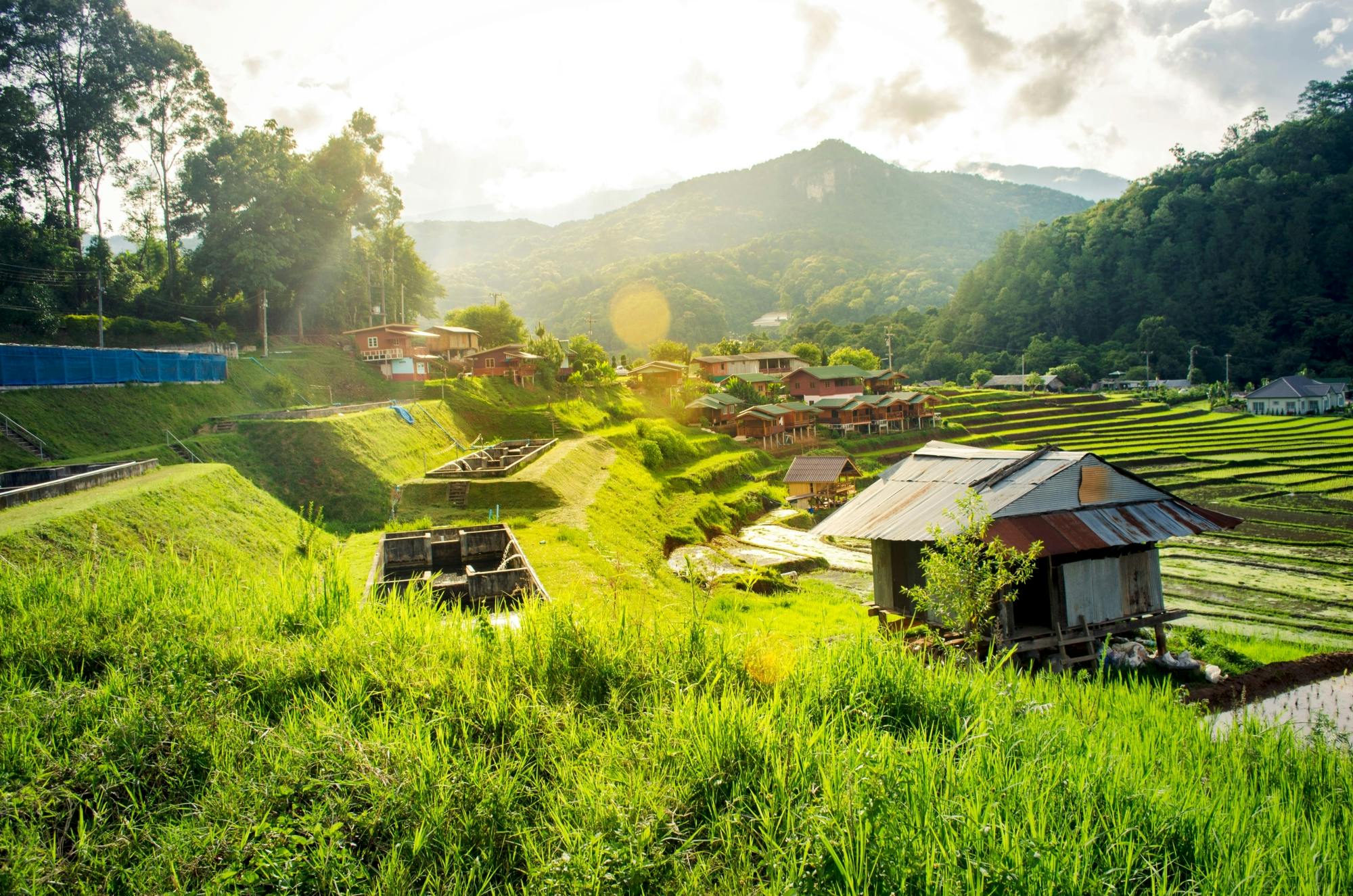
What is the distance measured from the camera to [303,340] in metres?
46.6

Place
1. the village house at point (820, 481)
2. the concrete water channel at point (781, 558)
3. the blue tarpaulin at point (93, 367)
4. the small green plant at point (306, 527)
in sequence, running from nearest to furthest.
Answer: the small green plant at point (306, 527) → the blue tarpaulin at point (93, 367) → the concrete water channel at point (781, 558) → the village house at point (820, 481)

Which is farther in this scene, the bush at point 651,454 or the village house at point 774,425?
the village house at point 774,425

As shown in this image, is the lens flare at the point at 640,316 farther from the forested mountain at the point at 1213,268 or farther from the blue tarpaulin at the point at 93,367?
the blue tarpaulin at the point at 93,367

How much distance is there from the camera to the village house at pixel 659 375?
6119cm

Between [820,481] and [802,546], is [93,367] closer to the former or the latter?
[802,546]

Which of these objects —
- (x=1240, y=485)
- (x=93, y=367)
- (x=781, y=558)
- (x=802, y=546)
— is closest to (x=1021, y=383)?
(x=1240, y=485)

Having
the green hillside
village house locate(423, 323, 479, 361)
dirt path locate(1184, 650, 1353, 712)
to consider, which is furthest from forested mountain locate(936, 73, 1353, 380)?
the green hillside

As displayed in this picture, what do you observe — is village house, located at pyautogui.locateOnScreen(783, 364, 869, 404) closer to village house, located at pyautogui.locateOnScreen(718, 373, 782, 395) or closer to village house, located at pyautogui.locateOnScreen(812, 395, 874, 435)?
village house, located at pyautogui.locateOnScreen(718, 373, 782, 395)

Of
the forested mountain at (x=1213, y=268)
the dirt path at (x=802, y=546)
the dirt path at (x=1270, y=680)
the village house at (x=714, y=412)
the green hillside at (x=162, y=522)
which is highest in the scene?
the forested mountain at (x=1213, y=268)

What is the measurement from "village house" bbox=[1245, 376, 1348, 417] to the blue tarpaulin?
252ft

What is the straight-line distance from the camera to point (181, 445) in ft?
73.0

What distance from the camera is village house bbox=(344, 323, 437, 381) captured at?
4312 centimetres

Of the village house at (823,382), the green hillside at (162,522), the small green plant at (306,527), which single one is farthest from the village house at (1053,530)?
the village house at (823,382)

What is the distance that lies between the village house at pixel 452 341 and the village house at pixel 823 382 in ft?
107
